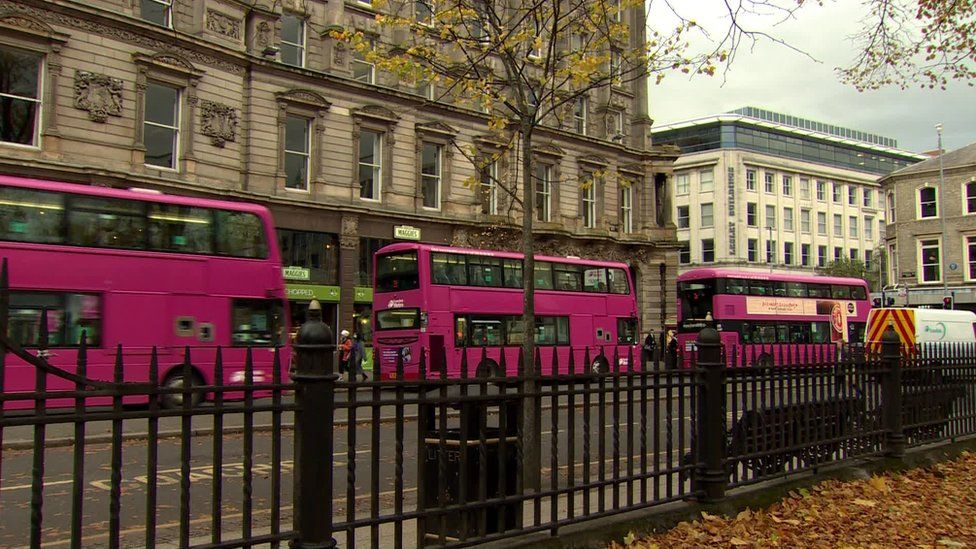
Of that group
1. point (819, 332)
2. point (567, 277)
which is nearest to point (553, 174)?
point (567, 277)

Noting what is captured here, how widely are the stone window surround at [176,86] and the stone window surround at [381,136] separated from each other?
21.2ft

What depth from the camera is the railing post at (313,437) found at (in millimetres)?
3572

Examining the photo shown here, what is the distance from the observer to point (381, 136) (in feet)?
103

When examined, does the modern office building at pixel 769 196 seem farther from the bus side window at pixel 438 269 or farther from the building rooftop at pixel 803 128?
the bus side window at pixel 438 269

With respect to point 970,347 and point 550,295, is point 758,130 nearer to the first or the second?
point 550,295

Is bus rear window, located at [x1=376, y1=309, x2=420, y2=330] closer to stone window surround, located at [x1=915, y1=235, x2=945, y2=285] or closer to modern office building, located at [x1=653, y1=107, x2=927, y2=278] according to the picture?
stone window surround, located at [x1=915, y1=235, x2=945, y2=285]

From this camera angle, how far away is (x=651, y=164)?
44.5 m

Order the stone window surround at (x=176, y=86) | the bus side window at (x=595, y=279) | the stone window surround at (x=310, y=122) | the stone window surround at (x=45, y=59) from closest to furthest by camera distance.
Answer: the stone window surround at (x=45, y=59), the stone window surround at (x=176, y=86), the bus side window at (x=595, y=279), the stone window surround at (x=310, y=122)

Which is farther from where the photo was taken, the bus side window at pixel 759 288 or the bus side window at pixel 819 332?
the bus side window at pixel 819 332

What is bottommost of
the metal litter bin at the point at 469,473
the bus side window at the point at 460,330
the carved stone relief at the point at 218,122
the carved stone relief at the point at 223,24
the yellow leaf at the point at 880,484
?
the yellow leaf at the point at 880,484

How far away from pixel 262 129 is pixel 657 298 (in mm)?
25221

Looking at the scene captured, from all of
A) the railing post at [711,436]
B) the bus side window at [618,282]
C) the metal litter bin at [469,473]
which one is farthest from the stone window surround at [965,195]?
the metal litter bin at [469,473]

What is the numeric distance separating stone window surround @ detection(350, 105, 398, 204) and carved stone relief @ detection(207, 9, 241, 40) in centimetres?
521

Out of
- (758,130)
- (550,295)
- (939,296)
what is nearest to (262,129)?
(550,295)
